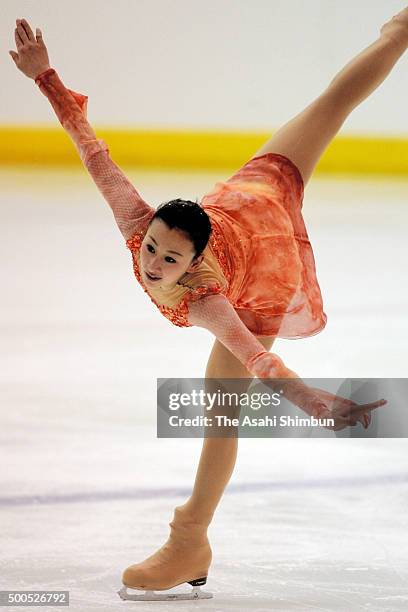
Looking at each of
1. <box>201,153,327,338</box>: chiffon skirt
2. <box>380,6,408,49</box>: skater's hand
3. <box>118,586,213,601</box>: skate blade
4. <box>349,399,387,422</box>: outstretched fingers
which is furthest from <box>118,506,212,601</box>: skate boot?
<box>380,6,408,49</box>: skater's hand

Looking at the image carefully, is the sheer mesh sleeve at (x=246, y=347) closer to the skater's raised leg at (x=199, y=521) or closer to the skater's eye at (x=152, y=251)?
the skater's eye at (x=152, y=251)

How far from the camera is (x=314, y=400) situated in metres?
1.70

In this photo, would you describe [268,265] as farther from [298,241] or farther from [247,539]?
[247,539]

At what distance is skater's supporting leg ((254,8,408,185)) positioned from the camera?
2.31 meters

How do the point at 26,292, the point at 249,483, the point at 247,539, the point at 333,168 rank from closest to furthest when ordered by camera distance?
1. the point at 247,539
2. the point at 249,483
3. the point at 26,292
4. the point at 333,168

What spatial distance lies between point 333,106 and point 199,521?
3.20 ft

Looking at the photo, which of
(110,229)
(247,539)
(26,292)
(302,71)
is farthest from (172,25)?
(247,539)

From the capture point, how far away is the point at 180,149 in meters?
3.25

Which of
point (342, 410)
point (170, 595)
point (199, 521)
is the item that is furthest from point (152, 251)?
point (170, 595)

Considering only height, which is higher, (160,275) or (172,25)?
(172,25)

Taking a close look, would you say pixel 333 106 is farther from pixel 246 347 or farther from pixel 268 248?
pixel 246 347

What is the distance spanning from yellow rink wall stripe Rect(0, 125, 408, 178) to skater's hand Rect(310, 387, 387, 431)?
4.75 ft

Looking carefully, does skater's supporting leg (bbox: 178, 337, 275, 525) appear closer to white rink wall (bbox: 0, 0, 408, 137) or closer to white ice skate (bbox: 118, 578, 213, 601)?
white ice skate (bbox: 118, 578, 213, 601)

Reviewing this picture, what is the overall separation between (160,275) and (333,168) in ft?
4.87
